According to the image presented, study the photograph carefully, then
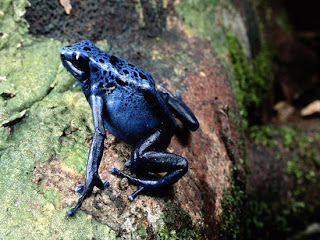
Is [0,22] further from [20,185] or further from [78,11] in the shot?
[20,185]

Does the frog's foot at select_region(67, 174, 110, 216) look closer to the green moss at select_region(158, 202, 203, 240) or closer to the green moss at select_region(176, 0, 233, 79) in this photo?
the green moss at select_region(158, 202, 203, 240)

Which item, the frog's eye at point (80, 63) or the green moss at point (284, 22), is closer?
the frog's eye at point (80, 63)

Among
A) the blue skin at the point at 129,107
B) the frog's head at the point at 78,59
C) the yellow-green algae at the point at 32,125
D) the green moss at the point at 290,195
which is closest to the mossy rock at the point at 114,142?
the yellow-green algae at the point at 32,125

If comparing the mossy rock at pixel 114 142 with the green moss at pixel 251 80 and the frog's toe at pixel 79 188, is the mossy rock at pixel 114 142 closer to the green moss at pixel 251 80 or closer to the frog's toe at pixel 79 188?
the frog's toe at pixel 79 188

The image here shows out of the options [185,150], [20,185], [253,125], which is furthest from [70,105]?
[253,125]

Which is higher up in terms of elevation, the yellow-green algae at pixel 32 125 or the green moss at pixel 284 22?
the yellow-green algae at pixel 32 125

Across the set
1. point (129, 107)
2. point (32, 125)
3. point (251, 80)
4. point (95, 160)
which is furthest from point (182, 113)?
point (251, 80)

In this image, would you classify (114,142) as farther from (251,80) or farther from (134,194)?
(251,80)

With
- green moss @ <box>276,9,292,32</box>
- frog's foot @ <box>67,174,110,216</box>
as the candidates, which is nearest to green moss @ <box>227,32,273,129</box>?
green moss @ <box>276,9,292,32</box>
